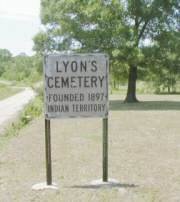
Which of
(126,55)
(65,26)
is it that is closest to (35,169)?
(126,55)

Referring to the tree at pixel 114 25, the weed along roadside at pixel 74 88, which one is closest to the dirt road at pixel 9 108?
the tree at pixel 114 25

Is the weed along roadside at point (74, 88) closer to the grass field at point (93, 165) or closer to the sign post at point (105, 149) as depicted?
the sign post at point (105, 149)

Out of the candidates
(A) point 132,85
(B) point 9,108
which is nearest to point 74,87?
(B) point 9,108

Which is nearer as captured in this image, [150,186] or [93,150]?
[150,186]

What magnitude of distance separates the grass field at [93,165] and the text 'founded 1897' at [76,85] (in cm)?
117

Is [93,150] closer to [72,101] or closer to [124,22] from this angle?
[72,101]

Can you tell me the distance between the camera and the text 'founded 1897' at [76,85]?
817 centimetres

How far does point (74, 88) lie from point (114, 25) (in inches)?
1015

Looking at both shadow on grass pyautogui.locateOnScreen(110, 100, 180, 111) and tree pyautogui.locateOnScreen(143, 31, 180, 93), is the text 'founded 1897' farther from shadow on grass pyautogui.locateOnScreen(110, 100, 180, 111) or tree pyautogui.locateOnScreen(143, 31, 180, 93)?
tree pyautogui.locateOnScreen(143, 31, 180, 93)

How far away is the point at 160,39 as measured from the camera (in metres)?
34.8

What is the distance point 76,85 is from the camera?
827 cm

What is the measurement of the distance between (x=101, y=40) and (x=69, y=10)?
339 cm

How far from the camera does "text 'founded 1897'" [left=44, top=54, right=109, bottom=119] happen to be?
8172 millimetres

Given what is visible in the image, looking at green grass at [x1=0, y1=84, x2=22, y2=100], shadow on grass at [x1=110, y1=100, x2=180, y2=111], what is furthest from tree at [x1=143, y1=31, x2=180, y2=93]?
green grass at [x1=0, y1=84, x2=22, y2=100]
